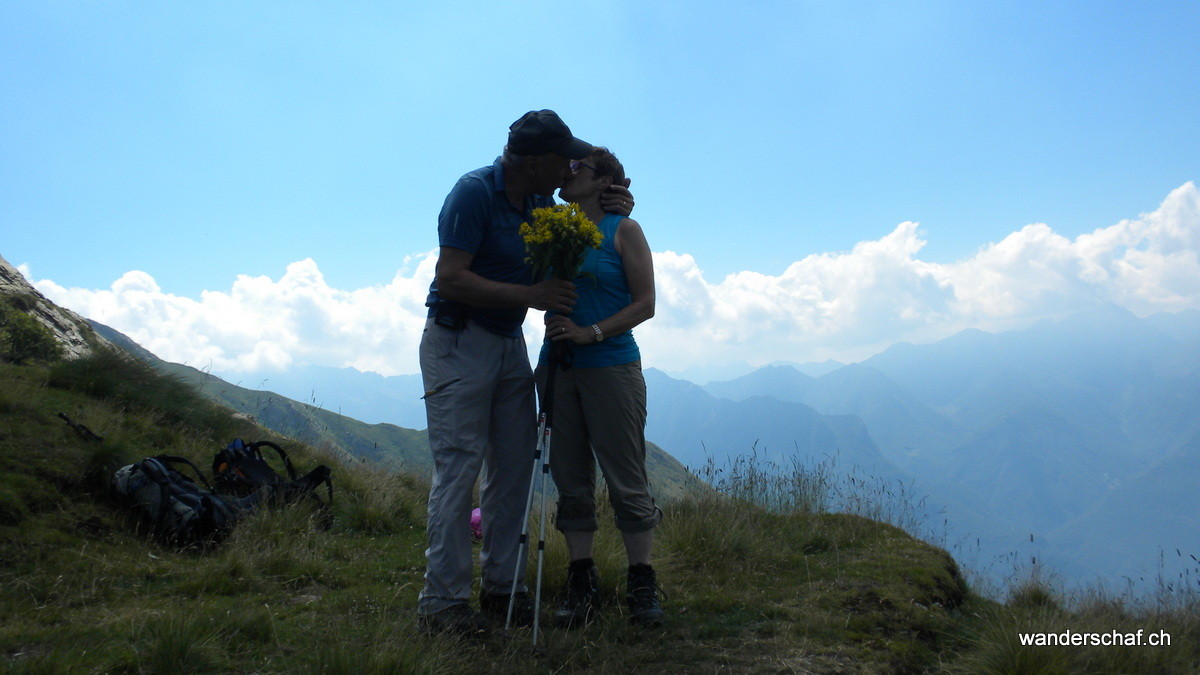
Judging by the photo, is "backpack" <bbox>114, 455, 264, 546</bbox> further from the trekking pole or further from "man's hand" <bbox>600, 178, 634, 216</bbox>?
"man's hand" <bbox>600, 178, 634, 216</bbox>

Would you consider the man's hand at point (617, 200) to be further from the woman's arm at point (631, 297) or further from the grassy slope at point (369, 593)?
the grassy slope at point (369, 593)

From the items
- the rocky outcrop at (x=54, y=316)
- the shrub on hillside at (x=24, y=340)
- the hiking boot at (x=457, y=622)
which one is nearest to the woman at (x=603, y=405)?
the hiking boot at (x=457, y=622)

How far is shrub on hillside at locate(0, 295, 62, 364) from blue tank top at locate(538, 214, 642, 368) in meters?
7.41

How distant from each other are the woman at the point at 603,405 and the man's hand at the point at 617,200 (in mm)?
39

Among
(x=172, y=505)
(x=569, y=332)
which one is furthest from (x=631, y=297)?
(x=172, y=505)

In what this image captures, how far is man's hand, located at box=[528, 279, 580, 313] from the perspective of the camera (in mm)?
3375

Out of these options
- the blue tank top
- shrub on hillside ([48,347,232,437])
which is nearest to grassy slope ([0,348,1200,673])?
shrub on hillside ([48,347,232,437])

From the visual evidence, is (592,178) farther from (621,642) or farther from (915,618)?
(915,618)

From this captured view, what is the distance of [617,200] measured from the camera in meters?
3.90

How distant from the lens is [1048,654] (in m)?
2.73

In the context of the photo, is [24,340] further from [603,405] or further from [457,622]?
[603,405]

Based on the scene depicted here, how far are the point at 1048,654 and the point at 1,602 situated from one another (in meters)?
4.60

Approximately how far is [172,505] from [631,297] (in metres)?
3.47

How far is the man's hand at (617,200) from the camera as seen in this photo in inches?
153
